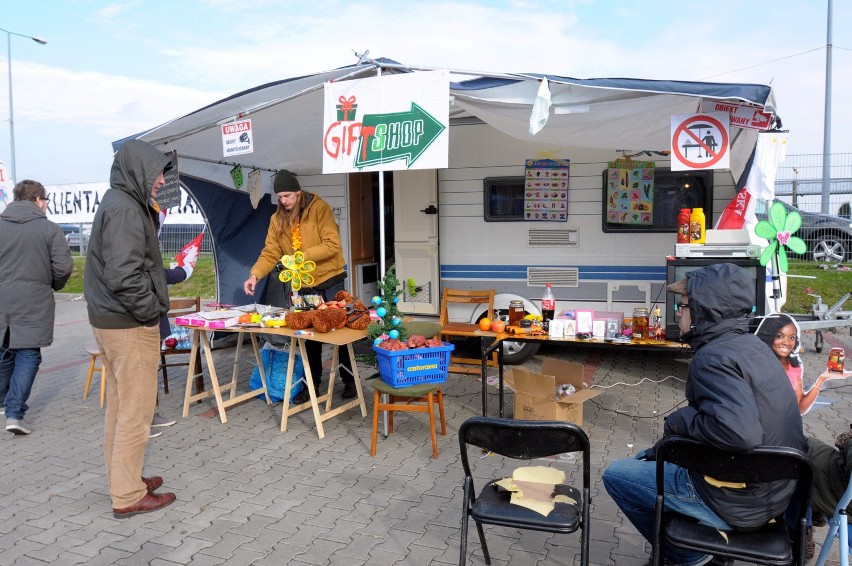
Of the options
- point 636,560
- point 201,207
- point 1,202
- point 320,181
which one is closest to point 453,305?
point 320,181

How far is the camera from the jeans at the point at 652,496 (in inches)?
96.4

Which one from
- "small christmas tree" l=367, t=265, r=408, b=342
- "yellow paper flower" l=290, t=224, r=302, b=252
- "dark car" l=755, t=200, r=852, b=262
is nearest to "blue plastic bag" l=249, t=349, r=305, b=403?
"yellow paper flower" l=290, t=224, r=302, b=252

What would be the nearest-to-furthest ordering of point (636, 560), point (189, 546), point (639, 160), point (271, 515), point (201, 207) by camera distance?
point (636, 560) < point (189, 546) < point (271, 515) < point (639, 160) < point (201, 207)

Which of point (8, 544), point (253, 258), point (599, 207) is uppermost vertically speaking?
point (599, 207)

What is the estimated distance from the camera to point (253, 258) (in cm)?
812

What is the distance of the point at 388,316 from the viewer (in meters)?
4.58

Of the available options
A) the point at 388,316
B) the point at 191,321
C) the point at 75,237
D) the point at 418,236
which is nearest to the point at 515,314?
the point at 388,316

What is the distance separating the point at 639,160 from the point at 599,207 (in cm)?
60

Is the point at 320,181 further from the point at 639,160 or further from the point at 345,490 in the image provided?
the point at 345,490

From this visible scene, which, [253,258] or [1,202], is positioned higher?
[1,202]

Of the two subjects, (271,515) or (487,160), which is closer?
(271,515)

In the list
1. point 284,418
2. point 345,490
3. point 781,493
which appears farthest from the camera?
point 284,418

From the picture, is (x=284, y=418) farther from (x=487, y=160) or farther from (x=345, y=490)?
(x=487, y=160)

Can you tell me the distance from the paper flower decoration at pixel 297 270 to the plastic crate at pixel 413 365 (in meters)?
1.13
